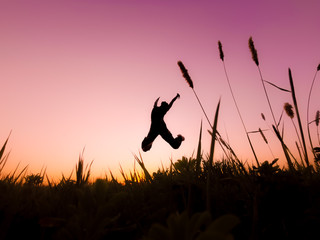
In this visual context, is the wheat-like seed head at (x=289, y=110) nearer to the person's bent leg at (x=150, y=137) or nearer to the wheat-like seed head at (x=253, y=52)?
the wheat-like seed head at (x=253, y=52)

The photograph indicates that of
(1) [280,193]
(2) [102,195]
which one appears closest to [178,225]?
(2) [102,195]

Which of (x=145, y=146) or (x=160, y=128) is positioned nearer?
(x=160, y=128)

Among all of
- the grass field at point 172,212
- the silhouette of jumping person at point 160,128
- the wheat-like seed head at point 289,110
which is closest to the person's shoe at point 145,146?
the silhouette of jumping person at point 160,128

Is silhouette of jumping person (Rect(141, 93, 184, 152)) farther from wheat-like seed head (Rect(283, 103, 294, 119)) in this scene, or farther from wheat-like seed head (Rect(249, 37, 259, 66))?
wheat-like seed head (Rect(249, 37, 259, 66))

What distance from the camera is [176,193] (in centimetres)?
149

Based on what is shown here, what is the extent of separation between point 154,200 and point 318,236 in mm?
876

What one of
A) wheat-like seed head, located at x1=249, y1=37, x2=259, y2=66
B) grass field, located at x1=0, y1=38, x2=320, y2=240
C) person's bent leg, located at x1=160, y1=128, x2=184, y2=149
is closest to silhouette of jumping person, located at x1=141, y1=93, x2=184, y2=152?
person's bent leg, located at x1=160, y1=128, x2=184, y2=149

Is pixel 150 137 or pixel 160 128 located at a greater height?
pixel 160 128

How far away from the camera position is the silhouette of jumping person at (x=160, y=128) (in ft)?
15.3

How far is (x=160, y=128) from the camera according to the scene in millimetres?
4758

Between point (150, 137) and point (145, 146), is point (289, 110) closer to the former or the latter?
point (150, 137)

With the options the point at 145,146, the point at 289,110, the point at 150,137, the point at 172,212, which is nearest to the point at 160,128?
the point at 150,137

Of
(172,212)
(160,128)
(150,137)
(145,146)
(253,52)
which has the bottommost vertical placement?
(172,212)

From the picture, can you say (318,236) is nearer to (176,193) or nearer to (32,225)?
(176,193)
